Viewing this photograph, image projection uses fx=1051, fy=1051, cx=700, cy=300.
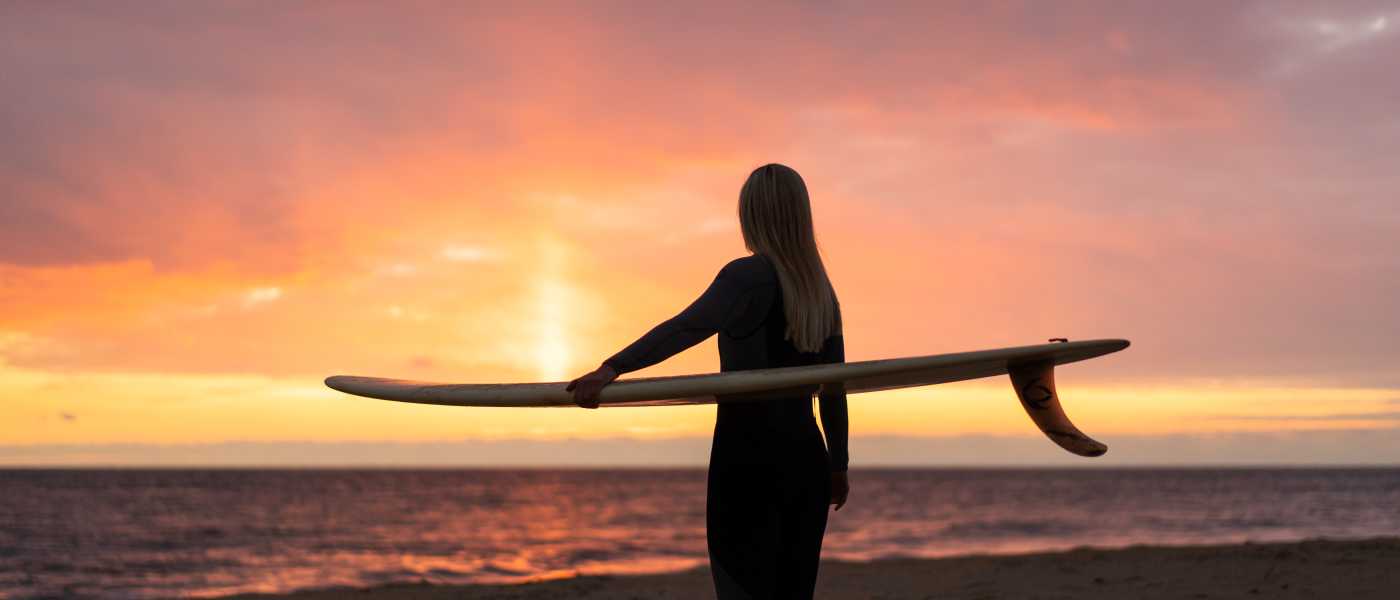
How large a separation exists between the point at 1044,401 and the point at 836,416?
2.07ft

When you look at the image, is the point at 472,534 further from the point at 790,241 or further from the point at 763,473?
the point at 790,241

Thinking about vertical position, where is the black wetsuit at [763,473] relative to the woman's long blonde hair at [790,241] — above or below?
below

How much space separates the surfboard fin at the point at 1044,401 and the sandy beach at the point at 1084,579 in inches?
175

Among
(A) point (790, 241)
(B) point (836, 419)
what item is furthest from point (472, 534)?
(A) point (790, 241)

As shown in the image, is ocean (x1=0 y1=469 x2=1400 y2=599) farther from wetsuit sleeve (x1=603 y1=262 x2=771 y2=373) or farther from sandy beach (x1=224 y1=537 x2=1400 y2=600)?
wetsuit sleeve (x1=603 y1=262 x2=771 y2=373)

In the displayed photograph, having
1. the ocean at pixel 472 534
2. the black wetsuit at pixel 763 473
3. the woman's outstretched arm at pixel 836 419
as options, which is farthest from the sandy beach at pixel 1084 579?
the ocean at pixel 472 534

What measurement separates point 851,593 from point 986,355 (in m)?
5.34

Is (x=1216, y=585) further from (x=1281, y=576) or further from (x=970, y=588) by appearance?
(x=970, y=588)

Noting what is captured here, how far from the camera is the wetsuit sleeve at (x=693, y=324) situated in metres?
2.46

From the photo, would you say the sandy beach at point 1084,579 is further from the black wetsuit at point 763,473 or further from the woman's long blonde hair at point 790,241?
the woman's long blonde hair at point 790,241

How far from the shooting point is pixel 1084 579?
7.86m

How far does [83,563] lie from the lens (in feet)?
67.9

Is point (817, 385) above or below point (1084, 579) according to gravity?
above

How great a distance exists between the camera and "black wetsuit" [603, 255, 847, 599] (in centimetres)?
260
